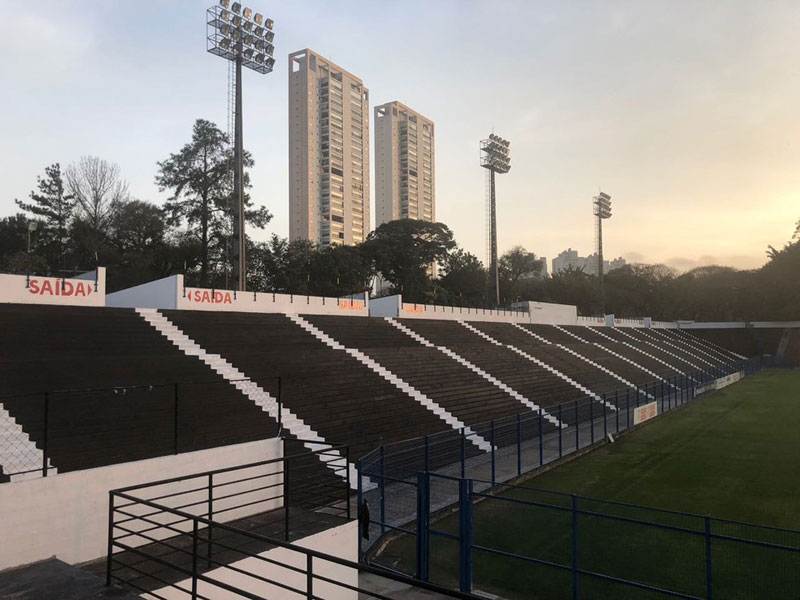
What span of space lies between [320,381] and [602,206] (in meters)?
79.1

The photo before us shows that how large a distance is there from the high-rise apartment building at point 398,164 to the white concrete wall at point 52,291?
135286mm

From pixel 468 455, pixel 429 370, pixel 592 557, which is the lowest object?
pixel 468 455

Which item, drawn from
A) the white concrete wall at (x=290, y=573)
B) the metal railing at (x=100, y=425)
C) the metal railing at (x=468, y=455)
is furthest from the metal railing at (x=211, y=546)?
the metal railing at (x=468, y=455)

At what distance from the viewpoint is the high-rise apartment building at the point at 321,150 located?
13100cm

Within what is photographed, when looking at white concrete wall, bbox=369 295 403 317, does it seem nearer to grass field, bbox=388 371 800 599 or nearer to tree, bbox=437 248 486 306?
grass field, bbox=388 371 800 599

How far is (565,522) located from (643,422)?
1631cm

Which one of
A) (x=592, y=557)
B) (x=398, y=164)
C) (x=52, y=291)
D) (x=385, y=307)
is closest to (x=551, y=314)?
(x=385, y=307)

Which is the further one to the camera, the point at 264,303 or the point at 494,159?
the point at 494,159

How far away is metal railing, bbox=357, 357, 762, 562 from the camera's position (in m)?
13.0

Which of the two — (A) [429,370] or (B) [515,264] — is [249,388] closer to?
(A) [429,370]

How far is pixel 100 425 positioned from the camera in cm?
1249

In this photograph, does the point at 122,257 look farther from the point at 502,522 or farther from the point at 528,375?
the point at 502,522

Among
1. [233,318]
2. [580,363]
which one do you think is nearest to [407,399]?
[233,318]

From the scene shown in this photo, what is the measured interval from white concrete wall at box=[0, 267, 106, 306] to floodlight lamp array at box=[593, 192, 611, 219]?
80317mm
